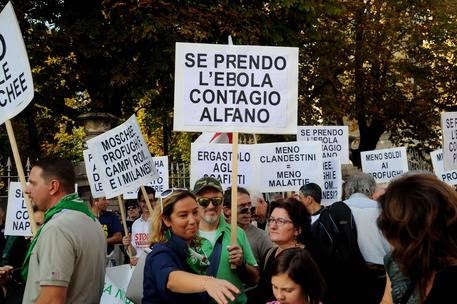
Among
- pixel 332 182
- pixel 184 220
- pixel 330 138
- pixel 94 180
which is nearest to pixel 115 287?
pixel 184 220

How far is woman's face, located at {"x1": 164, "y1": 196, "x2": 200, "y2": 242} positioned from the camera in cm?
450

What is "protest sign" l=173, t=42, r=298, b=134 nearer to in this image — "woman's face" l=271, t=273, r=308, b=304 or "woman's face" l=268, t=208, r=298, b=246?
"woman's face" l=268, t=208, r=298, b=246

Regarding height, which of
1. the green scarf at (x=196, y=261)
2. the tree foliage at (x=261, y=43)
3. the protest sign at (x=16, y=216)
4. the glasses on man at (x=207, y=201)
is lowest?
the green scarf at (x=196, y=261)

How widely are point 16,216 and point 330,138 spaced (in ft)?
18.1

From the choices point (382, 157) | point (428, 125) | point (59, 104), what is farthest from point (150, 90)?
point (428, 125)

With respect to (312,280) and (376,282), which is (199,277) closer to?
(312,280)

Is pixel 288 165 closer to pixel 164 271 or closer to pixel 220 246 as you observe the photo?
pixel 220 246

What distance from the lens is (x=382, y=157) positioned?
41.1 feet

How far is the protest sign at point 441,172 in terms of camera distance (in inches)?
437

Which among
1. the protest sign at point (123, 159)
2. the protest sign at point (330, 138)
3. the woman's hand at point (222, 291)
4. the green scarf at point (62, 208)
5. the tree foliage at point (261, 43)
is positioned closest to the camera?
the woman's hand at point (222, 291)

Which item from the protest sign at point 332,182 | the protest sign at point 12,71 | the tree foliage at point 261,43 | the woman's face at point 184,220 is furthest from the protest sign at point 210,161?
the tree foliage at point 261,43

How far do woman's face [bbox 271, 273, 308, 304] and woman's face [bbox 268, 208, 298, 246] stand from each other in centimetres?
141

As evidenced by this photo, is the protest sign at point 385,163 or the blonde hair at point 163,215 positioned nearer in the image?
the blonde hair at point 163,215

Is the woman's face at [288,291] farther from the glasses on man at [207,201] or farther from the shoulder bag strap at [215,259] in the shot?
the glasses on man at [207,201]
